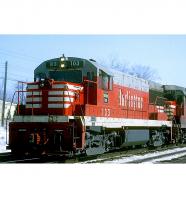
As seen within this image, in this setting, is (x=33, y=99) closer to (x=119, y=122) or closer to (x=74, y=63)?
(x=74, y=63)

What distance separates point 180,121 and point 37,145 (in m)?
11.4

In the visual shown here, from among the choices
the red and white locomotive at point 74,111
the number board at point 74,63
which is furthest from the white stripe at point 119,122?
the number board at point 74,63

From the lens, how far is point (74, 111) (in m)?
11.8

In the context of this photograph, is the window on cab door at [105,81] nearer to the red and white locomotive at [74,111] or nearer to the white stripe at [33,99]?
the red and white locomotive at [74,111]

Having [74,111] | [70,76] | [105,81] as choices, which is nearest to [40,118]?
[74,111]

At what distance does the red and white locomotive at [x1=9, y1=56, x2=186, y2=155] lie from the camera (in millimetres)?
11305

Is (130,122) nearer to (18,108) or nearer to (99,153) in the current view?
(99,153)

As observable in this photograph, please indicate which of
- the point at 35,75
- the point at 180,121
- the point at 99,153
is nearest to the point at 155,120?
the point at 180,121

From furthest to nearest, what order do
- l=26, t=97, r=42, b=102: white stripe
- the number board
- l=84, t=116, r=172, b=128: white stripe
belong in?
the number board → l=84, t=116, r=172, b=128: white stripe → l=26, t=97, r=42, b=102: white stripe

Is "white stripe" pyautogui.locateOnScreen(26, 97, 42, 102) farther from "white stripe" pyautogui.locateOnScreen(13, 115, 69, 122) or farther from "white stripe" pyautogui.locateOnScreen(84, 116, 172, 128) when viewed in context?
"white stripe" pyautogui.locateOnScreen(84, 116, 172, 128)

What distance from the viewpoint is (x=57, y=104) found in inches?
456

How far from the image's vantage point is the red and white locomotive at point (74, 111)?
11305mm

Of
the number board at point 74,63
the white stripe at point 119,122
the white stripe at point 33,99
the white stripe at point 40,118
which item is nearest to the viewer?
the white stripe at point 40,118

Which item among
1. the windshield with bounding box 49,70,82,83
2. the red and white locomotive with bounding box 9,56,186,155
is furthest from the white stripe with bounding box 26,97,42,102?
the windshield with bounding box 49,70,82,83
